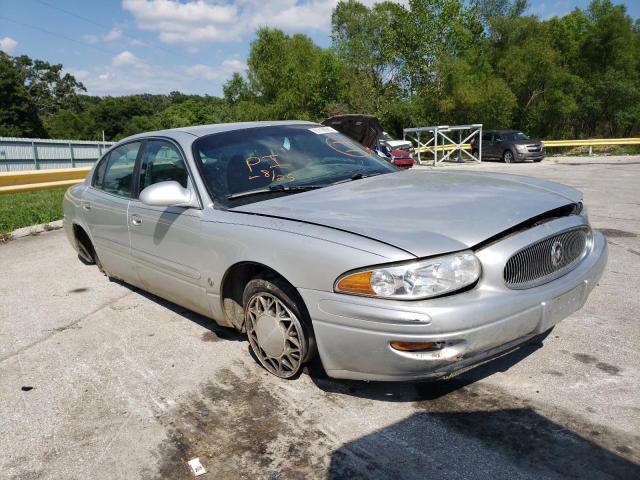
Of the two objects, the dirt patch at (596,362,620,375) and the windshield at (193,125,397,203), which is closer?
the dirt patch at (596,362,620,375)

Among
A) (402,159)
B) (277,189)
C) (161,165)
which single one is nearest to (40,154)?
(402,159)

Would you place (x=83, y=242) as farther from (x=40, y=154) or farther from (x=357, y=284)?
(x=40, y=154)

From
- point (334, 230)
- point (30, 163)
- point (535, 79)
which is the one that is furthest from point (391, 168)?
point (535, 79)

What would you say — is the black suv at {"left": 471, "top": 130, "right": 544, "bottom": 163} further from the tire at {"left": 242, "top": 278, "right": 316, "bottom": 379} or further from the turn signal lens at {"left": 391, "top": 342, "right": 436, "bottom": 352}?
the turn signal lens at {"left": 391, "top": 342, "right": 436, "bottom": 352}

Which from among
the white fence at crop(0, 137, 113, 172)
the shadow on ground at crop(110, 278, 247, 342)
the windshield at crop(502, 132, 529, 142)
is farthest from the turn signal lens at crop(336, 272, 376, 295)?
the windshield at crop(502, 132, 529, 142)

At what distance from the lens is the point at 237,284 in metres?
3.30

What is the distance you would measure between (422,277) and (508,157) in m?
23.0

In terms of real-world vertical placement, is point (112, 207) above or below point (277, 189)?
below

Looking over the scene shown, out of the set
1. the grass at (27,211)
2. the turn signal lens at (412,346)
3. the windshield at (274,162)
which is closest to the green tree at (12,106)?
the grass at (27,211)

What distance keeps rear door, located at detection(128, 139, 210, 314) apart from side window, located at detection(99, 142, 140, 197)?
0.20 m

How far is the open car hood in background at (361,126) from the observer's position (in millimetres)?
12891

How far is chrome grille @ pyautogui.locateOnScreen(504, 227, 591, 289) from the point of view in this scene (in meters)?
2.51

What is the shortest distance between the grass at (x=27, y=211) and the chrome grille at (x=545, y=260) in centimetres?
771

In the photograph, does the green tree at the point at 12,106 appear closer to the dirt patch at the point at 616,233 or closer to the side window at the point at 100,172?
the side window at the point at 100,172
